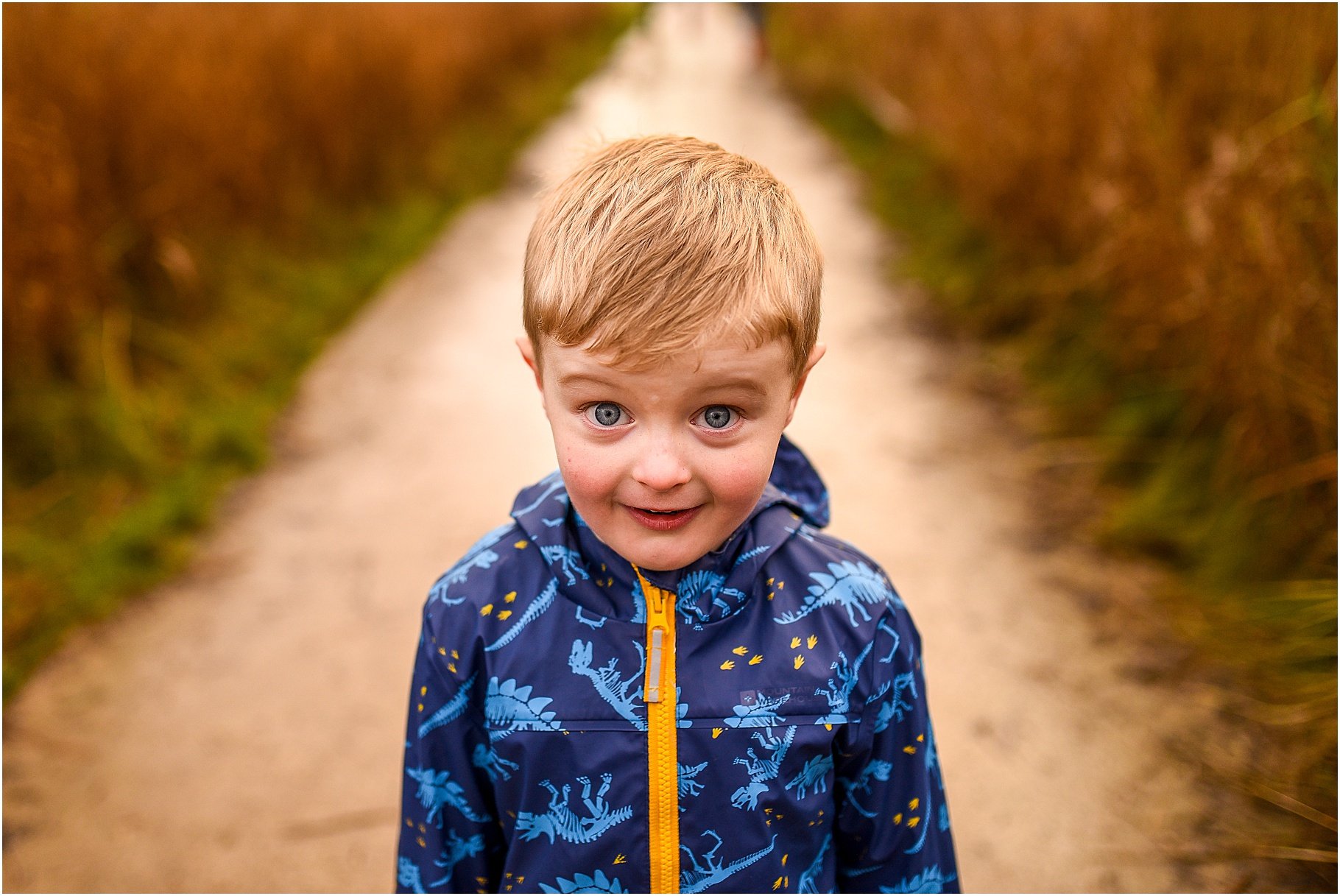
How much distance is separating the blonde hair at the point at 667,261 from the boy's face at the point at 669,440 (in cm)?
2

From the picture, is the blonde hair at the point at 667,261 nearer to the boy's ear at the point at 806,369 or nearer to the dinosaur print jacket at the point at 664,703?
the boy's ear at the point at 806,369

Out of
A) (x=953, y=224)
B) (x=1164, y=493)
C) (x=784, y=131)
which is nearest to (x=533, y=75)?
(x=784, y=131)

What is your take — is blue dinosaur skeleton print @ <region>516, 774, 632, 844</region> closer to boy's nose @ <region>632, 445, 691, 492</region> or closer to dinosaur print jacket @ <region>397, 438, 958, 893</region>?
dinosaur print jacket @ <region>397, 438, 958, 893</region>

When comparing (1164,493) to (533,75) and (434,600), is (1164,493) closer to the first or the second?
(434,600)

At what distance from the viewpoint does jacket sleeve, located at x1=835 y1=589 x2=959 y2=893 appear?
1219mm

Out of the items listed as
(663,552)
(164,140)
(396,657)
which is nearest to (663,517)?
(663,552)

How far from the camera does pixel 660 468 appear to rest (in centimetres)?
102

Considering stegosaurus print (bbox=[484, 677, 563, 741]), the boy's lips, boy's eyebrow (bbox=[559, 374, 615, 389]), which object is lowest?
stegosaurus print (bbox=[484, 677, 563, 741])

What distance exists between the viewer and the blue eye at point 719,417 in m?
1.05

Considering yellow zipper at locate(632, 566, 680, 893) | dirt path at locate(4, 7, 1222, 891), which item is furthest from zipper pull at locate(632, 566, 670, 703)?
dirt path at locate(4, 7, 1222, 891)

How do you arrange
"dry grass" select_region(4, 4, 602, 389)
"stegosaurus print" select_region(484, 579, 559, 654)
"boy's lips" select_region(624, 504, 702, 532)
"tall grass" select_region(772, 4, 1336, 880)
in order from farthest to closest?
"dry grass" select_region(4, 4, 602, 389) → "tall grass" select_region(772, 4, 1336, 880) → "stegosaurus print" select_region(484, 579, 559, 654) → "boy's lips" select_region(624, 504, 702, 532)

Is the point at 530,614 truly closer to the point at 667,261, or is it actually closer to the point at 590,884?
the point at 590,884

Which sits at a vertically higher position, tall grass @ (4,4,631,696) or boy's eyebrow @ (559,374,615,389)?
tall grass @ (4,4,631,696)

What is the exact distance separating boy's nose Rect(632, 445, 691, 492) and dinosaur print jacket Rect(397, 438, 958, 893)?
19cm
